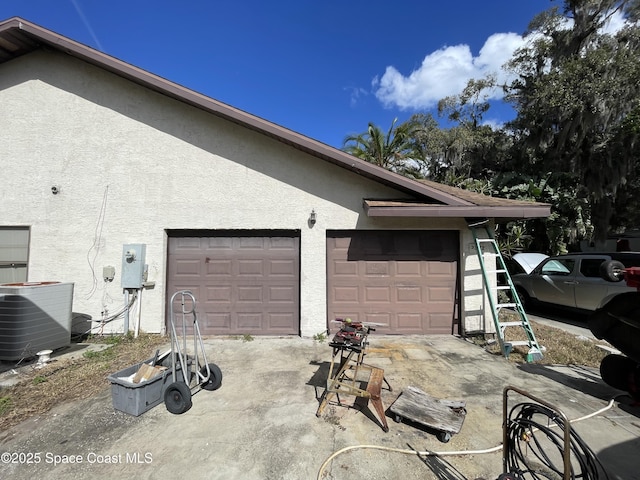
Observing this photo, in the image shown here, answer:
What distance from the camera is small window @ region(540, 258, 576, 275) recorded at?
8328mm

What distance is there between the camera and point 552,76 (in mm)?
15125

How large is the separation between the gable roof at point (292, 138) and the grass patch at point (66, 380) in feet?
16.0

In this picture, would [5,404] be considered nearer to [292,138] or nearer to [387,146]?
[292,138]

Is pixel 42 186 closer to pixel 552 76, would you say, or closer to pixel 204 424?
pixel 204 424

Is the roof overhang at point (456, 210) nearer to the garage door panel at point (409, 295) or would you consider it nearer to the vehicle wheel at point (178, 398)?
the garage door panel at point (409, 295)

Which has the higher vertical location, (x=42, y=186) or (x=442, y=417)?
(x=42, y=186)

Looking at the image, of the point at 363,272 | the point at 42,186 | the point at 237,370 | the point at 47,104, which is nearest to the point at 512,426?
the point at 237,370

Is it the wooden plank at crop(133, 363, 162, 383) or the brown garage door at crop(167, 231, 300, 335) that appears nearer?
the wooden plank at crop(133, 363, 162, 383)

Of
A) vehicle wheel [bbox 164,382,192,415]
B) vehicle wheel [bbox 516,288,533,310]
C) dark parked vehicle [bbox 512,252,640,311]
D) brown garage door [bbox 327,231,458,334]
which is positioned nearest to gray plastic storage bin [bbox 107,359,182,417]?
vehicle wheel [bbox 164,382,192,415]

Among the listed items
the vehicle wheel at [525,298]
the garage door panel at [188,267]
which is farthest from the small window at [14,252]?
the vehicle wheel at [525,298]

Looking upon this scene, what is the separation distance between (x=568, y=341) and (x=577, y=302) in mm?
2209

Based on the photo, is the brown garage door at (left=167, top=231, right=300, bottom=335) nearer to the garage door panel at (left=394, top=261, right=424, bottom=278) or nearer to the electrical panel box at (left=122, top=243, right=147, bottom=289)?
the electrical panel box at (left=122, top=243, right=147, bottom=289)

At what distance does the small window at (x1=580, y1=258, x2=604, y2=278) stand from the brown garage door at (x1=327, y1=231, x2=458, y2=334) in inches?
144

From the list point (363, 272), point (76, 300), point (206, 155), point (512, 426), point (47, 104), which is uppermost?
point (47, 104)
